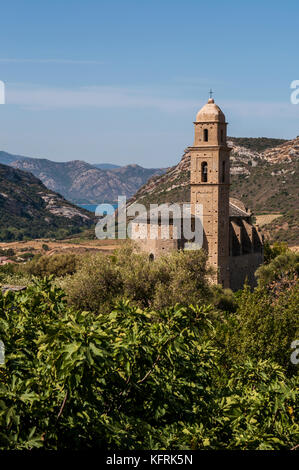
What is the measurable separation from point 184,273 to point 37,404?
24.0m

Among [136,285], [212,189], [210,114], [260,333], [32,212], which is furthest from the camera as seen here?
[32,212]

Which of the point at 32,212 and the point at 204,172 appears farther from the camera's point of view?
the point at 32,212

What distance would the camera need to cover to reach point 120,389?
9.03 m

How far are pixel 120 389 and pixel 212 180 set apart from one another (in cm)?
3477

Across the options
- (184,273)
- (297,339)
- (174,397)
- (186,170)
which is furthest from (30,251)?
(174,397)

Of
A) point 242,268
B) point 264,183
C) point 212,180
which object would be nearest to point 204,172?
point 212,180

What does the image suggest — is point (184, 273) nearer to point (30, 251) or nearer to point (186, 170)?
point (30, 251)

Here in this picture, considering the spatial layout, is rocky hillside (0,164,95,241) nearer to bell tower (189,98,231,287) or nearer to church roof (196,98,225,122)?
bell tower (189,98,231,287)

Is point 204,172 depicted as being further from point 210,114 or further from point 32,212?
point 32,212

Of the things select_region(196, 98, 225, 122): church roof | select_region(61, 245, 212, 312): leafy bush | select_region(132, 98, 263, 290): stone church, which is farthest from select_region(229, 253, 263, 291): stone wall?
select_region(61, 245, 212, 312): leafy bush

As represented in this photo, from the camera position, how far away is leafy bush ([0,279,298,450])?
755 centimetres

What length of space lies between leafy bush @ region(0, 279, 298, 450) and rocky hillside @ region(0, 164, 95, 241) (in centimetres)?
11210
